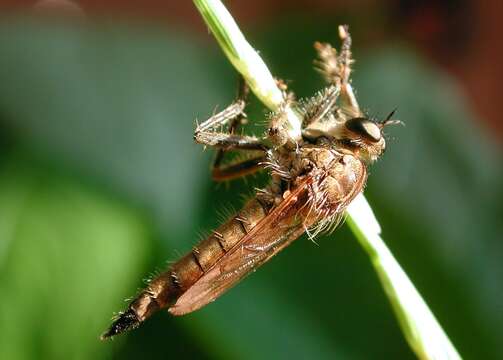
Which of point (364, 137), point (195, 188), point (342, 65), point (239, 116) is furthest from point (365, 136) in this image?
point (195, 188)

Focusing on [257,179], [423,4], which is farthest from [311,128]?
[423,4]

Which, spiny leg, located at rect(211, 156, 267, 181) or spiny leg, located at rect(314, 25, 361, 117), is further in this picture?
spiny leg, located at rect(211, 156, 267, 181)

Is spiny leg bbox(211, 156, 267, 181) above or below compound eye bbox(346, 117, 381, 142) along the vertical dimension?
above

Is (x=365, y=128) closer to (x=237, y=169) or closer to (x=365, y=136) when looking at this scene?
(x=365, y=136)

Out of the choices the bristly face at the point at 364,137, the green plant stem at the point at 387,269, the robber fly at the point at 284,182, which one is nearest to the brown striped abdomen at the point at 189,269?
the robber fly at the point at 284,182

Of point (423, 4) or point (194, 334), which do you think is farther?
point (423, 4)

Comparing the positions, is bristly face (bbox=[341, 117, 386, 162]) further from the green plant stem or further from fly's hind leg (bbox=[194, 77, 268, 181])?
the green plant stem

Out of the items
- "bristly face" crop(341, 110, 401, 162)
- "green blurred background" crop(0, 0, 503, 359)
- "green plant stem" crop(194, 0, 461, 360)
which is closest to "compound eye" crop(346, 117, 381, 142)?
"bristly face" crop(341, 110, 401, 162)

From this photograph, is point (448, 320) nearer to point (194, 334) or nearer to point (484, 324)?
point (484, 324)
